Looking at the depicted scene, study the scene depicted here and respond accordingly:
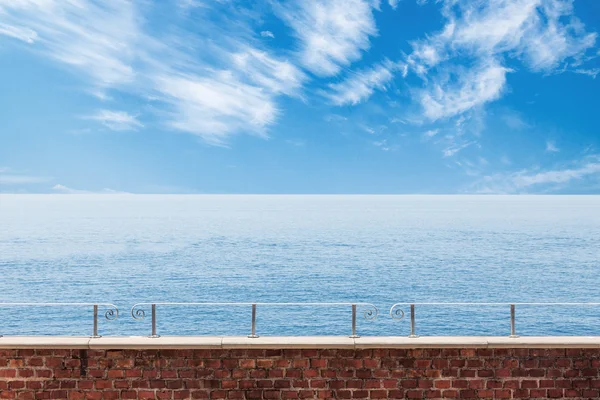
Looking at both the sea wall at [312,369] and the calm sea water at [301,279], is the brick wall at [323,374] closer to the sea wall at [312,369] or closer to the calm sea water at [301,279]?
the sea wall at [312,369]

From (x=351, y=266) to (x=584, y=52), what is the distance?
545 ft

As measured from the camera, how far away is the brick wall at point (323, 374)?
927 centimetres

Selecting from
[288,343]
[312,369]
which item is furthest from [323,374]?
[288,343]

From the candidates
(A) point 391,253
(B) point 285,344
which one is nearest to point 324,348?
(B) point 285,344

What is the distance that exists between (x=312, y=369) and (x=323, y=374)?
0.19 m

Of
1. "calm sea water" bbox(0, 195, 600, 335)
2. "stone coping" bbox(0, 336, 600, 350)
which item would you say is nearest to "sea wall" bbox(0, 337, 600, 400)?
"stone coping" bbox(0, 336, 600, 350)

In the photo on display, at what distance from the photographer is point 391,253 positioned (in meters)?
68.1

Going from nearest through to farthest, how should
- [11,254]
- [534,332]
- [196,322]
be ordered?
[534,332]
[196,322]
[11,254]

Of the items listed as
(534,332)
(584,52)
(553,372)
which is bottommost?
(534,332)

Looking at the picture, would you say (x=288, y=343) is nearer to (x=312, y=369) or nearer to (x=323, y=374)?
(x=312, y=369)

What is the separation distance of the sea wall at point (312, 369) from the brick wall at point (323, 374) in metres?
0.02

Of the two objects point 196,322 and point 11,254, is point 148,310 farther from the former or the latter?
point 11,254

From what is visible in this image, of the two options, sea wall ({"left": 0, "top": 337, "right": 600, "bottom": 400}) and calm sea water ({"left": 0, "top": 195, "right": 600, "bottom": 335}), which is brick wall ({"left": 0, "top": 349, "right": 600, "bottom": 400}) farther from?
calm sea water ({"left": 0, "top": 195, "right": 600, "bottom": 335})

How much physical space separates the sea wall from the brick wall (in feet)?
0.05
